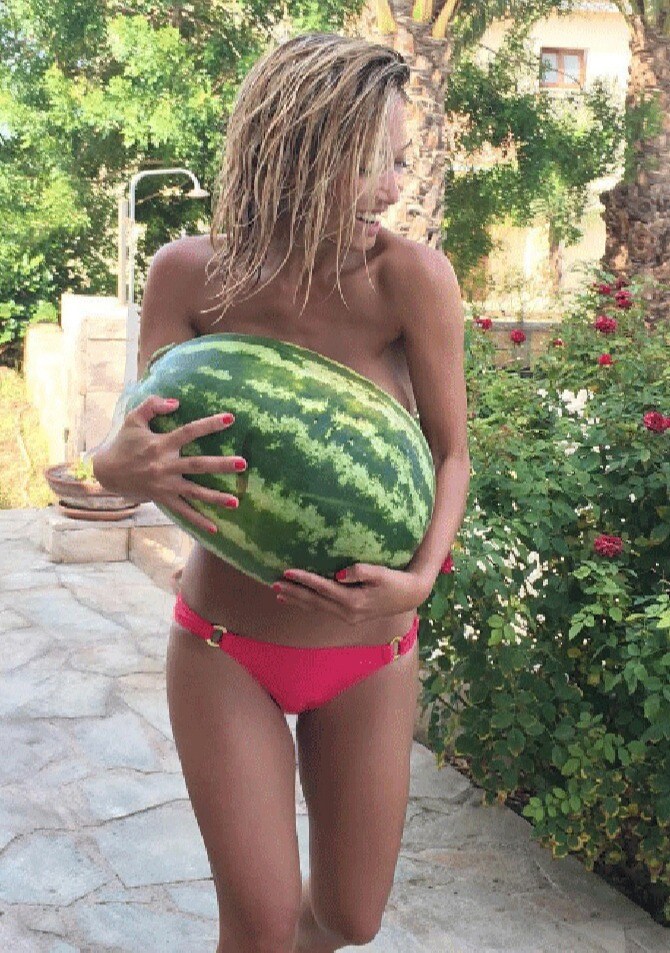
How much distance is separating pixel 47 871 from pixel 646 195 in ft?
47.6

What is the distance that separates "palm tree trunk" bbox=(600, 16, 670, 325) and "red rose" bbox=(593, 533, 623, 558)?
1302 centimetres

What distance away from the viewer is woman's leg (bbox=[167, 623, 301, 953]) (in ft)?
7.75

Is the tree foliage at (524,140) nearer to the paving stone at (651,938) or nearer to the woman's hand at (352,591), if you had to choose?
the paving stone at (651,938)

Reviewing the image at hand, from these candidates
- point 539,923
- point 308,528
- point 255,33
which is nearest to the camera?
point 308,528

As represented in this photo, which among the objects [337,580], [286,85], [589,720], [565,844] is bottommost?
[565,844]

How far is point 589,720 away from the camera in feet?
13.3

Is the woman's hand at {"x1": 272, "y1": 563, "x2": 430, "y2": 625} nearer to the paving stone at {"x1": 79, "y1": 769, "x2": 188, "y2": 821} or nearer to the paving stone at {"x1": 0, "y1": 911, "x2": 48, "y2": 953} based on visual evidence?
the paving stone at {"x1": 0, "y1": 911, "x2": 48, "y2": 953}

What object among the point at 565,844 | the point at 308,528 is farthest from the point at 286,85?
the point at 565,844

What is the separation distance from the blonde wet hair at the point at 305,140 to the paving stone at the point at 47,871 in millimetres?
2497

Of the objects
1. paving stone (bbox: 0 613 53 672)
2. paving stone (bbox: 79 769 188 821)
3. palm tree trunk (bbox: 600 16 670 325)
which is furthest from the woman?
palm tree trunk (bbox: 600 16 670 325)

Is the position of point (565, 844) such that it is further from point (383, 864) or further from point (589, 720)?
point (383, 864)

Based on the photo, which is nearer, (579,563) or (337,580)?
(337,580)

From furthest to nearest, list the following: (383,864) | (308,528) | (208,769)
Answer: (383,864)
(208,769)
(308,528)

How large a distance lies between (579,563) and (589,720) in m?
0.53
